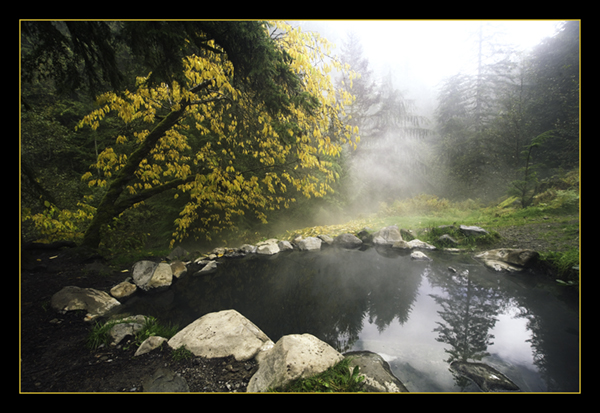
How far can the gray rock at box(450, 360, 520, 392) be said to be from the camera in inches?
92.4

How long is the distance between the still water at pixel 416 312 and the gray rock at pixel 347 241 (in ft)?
7.55

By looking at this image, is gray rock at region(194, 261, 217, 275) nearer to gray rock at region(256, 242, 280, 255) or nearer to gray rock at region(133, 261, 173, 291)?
gray rock at region(133, 261, 173, 291)

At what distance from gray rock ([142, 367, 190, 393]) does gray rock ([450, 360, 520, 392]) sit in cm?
308

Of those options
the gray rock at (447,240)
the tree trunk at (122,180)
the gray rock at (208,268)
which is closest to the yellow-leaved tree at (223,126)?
the tree trunk at (122,180)

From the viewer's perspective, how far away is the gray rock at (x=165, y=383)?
207 centimetres

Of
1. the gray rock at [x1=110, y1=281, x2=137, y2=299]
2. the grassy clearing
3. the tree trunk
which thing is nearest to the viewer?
the gray rock at [x1=110, y1=281, x2=137, y2=299]

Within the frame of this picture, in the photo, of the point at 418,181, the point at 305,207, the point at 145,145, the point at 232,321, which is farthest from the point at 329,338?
the point at 418,181

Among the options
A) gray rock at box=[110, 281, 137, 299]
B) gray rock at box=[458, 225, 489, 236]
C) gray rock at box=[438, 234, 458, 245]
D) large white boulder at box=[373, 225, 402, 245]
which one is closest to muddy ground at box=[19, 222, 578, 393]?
gray rock at box=[110, 281, 137, 299]

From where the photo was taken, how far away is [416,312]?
403 cm

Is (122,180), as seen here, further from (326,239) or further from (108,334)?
(326,239)

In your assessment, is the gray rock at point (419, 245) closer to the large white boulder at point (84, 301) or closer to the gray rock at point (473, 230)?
the gray rock at point (473, 230)

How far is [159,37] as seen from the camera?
254 centimetres

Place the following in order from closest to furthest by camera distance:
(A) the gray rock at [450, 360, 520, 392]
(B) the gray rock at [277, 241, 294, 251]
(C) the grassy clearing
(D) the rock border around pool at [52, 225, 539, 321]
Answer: (A) the gray rock at [450, 360, 520, 392], (D) the rock border around pool at [52, 225, 539, 321], (C) the grassy clearing, (B) the gray rock at [277, 241, 294, 251]
